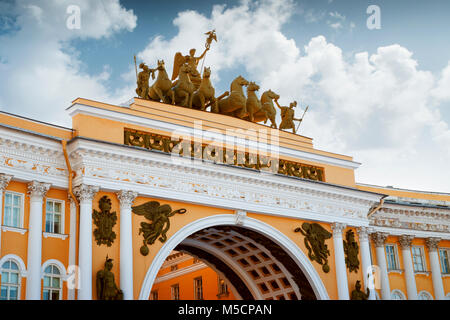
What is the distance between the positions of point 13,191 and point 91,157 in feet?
6.75

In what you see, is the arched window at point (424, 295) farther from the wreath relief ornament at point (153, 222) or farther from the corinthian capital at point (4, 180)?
the corinthian capital at point (4, 180)

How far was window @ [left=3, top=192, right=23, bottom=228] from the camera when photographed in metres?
16.3

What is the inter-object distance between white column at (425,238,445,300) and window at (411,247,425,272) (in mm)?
297

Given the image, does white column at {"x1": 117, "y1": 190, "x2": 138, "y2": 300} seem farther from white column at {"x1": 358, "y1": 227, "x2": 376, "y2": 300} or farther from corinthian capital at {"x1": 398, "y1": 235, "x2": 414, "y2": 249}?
corinthian capital at {"x1": 398, "y1": 235, "x2": 414, "y2": 249}

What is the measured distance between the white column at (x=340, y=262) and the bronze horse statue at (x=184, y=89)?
19.8 feet

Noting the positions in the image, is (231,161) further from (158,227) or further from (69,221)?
(69,221)

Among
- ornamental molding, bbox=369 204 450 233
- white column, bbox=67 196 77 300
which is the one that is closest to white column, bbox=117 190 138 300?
white column, bbox=67 196 77 300

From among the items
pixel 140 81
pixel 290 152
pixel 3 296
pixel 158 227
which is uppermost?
pixel 140 81

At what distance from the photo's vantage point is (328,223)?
2169 centimetres

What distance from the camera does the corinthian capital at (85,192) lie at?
55.4 ft

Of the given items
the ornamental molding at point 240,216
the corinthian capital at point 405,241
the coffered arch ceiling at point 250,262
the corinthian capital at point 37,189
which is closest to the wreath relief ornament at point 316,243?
the coffered arch ceiling at point 250,262

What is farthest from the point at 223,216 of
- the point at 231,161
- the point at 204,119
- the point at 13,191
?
the point at 13,191

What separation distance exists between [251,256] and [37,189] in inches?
343

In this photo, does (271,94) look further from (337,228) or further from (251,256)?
(251,256)
